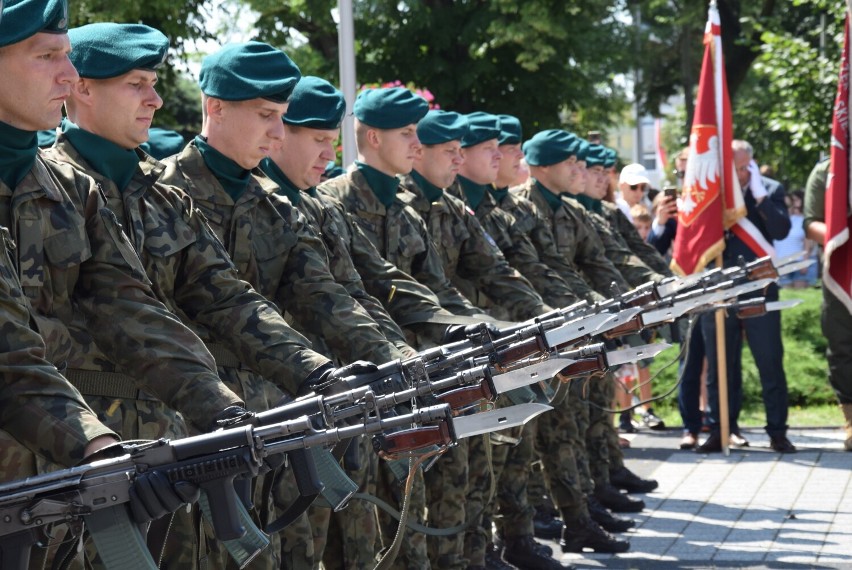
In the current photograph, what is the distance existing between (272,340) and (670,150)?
5899 centimetres

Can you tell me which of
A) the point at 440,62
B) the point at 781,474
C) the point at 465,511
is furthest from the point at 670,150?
the point at 465,511

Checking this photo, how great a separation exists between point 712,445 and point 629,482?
1781 millimetres

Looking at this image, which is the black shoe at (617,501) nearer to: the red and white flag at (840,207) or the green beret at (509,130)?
the green beret at (509,130)

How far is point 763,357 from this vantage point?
12000 millimetres

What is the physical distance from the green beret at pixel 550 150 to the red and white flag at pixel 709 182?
7.59ft

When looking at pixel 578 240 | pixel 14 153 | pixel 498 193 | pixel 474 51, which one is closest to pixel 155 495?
pixel 14 153

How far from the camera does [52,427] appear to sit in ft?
10.7

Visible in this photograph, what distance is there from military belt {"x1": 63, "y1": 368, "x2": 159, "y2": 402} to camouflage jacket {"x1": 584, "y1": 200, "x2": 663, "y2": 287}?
6838mm

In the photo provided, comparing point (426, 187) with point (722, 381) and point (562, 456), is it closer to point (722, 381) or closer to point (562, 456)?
point (562, 456)

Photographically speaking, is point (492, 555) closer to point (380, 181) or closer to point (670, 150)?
point (380, 181)

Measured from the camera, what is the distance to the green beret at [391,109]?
6684 mm

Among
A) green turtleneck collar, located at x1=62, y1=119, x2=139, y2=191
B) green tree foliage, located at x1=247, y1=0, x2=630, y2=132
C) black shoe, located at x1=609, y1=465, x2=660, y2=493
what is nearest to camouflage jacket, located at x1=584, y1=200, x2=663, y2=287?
black shoe, located at x1=609, y1=465, x2=660, y2=493

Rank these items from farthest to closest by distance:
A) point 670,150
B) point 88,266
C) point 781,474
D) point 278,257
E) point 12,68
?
point 670,150 < point 781,474 < point 278,257 < point 88,266 < point 12,68

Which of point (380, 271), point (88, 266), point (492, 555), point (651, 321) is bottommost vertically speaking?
point (492, 555)
